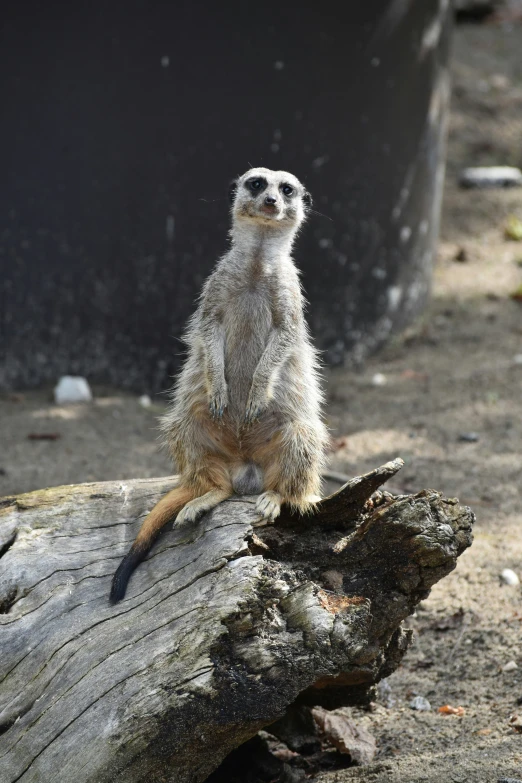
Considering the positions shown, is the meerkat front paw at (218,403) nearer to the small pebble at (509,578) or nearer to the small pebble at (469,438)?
the small pebble at (509,578)

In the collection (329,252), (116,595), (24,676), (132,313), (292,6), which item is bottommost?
(24,676)

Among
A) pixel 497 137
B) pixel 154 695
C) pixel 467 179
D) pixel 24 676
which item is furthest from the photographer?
pixel 497 137

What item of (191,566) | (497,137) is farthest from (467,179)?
(191,566)

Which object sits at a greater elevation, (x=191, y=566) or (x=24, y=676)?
(x=191, y=566)

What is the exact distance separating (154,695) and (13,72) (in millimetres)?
3795

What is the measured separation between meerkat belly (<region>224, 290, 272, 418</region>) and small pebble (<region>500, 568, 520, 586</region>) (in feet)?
4.28

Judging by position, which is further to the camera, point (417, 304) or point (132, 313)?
point (417, 304)

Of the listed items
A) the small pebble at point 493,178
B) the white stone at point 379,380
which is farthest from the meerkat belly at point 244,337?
the small pebble at point 493,178

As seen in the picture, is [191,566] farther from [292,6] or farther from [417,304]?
[417,304]

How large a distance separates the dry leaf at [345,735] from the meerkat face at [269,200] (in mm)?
1611

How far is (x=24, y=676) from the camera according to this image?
8.07 feet

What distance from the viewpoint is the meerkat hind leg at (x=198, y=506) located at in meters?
2.72

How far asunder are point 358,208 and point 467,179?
2.52 m

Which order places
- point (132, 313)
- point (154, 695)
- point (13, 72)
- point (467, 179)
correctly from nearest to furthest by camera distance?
point (154, 695), point (13, 72), point (132, 313), point (467, 179)
